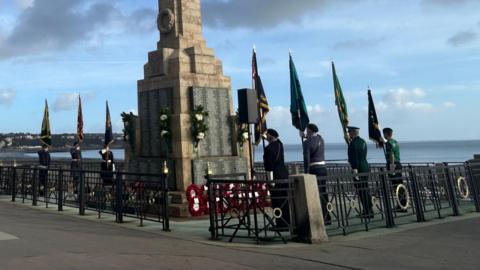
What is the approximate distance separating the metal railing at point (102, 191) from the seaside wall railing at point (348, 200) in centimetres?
149

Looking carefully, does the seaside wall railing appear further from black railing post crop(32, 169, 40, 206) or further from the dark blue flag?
the dark blue flag

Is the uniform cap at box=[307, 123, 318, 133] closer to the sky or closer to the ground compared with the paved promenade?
closer to the sky

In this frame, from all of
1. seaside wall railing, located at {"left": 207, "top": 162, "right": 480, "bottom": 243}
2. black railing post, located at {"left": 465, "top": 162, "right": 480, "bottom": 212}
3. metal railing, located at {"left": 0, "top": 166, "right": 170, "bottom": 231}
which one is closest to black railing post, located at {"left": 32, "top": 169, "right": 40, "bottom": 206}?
metal railing, located at {"left": 0, "top": 166, "right": 170, "bottom": 231}

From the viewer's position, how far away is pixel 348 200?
29.1ft

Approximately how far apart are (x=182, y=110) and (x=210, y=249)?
6.19 m

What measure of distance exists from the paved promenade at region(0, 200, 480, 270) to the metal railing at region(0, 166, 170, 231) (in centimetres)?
74

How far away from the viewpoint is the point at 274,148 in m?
8.94

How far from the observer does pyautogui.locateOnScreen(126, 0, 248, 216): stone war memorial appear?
12.5 m

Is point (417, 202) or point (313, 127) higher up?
point (313, 127)

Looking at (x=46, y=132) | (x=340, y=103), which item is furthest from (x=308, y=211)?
(x=46, y=132)

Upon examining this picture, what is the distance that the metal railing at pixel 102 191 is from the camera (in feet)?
32.3

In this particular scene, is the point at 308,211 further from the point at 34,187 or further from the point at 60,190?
the point at 34,187

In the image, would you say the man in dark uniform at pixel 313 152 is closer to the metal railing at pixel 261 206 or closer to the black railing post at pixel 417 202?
the metal railing at pixel 261 206

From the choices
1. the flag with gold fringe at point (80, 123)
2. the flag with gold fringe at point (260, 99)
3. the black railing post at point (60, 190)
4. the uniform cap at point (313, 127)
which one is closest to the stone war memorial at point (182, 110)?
the flag with gold fringe at point (260, 99)
